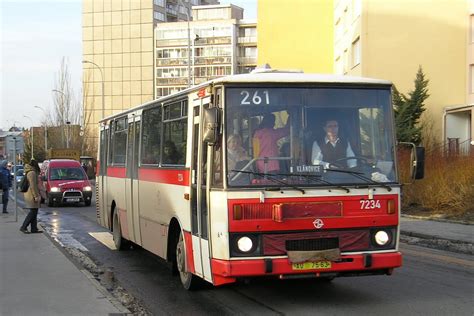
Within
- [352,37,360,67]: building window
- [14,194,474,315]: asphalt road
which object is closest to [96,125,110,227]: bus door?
[14,194,474,315]: asphalt road

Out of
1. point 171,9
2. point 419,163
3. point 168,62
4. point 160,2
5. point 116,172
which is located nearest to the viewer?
point 419,163

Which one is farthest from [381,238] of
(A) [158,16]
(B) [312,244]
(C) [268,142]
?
(A) [158,16]

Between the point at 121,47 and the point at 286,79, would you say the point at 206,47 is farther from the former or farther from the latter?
the point at 286,79

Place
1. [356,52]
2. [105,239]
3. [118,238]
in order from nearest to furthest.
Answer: [118,238]
[105,239]
[356,52]

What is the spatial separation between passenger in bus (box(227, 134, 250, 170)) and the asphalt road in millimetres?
1432

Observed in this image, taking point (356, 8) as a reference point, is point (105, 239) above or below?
below

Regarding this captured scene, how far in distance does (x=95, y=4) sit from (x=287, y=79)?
106 m

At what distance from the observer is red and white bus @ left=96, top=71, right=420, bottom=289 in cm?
674

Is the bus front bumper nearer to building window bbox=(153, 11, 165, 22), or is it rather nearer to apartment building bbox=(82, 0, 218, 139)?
apartment building bbox=(82, 0, 218, 139)

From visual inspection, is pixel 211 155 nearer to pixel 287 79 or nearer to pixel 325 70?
pixel 287 79

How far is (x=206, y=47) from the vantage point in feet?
311

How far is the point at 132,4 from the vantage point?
343ft

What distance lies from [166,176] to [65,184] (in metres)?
20.4

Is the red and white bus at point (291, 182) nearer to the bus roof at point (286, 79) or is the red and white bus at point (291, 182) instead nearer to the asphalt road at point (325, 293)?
the bus roof at point (286, 79)
